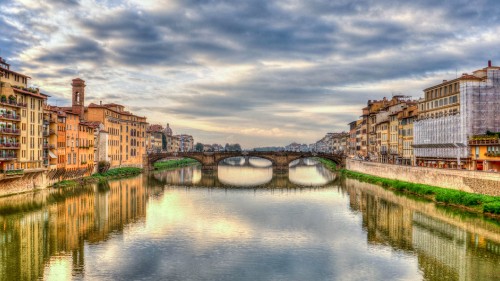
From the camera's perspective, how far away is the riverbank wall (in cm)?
3878

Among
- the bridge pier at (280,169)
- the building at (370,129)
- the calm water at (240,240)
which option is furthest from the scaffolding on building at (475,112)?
A: the bridge pier at (280,169)

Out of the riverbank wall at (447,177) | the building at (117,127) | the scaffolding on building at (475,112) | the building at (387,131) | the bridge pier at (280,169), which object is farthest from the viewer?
the bridge pier at (280,169)

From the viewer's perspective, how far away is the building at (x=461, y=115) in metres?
53.6

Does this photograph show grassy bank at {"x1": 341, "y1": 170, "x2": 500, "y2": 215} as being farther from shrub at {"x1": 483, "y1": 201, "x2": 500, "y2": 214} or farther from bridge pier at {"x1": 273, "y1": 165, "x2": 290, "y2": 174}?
bridge pier at {"x1": 273, "y1": 165, "x2": 290, "y2": 174}

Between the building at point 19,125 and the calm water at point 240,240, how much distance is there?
3.76m

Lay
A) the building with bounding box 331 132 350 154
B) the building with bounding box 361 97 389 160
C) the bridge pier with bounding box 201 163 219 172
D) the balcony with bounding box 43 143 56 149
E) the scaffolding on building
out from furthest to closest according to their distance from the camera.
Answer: the building with bounding box 331 132 350 154
the bridge pier with bounding box 201 163 219 172
the building with bounding box 361 97 389 160
the balcony with bounding box 43 143 56 149
the scaffolding on building

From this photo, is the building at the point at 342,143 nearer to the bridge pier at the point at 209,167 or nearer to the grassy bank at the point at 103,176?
the bridge pier at the point at 209,167

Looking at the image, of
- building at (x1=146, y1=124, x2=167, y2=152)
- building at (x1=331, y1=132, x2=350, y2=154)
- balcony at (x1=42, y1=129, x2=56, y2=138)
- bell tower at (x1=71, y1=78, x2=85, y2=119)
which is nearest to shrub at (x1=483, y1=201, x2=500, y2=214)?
balcony at (x1=42, y1=129, x2=56, y2=138)

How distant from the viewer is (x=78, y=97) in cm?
7550

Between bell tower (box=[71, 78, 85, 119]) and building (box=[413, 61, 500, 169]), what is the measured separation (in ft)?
177

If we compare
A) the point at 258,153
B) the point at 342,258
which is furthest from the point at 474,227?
the point at 258,153

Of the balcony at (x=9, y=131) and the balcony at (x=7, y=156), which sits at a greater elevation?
the balcony at (x=9, y=131)

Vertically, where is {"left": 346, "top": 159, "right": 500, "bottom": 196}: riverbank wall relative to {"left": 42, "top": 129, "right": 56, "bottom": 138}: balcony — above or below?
below

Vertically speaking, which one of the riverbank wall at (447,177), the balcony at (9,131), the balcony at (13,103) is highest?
the balcony at (13,103)
